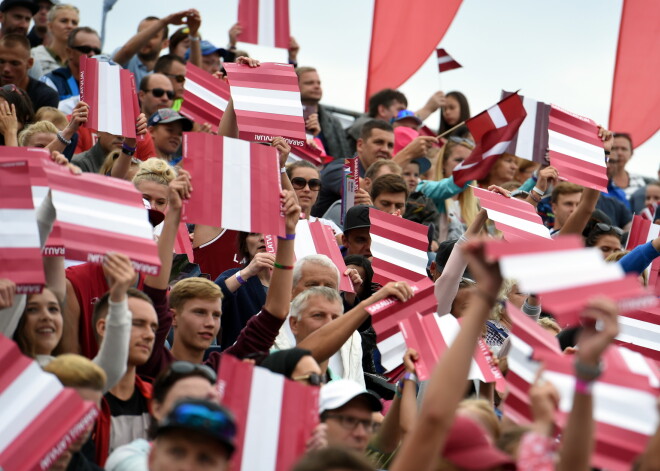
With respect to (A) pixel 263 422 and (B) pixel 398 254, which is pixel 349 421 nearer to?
(A) pixel 263 422

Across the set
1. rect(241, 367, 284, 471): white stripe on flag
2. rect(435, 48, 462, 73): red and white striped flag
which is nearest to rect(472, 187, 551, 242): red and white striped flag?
rect(241, 367, 284, 471): white stripe on flag

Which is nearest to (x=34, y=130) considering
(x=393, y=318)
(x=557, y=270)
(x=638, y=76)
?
(x=393, y=318)

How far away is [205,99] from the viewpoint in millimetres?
9148

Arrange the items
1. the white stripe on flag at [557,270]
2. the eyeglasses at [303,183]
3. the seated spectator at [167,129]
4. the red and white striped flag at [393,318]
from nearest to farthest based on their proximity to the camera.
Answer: the white stripe on flag at [557,270] → the red and white striped flag at [393,318] → the eyeglasses at [303,183] → the seated spectator at [167,129]

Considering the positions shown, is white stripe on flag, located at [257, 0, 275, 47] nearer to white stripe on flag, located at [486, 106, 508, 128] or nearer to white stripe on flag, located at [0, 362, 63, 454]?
white stripe on flag, located at [486, 106, 508, 128]

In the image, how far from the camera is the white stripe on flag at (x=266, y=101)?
7.81 m

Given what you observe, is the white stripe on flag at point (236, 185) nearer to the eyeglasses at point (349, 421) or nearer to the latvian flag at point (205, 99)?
the eyeglasses at point (349, 421)

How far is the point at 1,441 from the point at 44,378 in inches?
10.9

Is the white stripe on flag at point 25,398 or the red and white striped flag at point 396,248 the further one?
the red and white striped flag at point 396,248

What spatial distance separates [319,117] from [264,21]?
1.07 metres

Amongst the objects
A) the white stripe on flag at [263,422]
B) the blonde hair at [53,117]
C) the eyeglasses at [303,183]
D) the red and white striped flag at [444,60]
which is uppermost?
the red and white striped flag at [444,60]

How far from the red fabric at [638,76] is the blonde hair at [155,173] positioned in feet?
21.6

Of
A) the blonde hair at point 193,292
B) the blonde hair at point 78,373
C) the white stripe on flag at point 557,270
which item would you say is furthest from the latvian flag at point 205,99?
the white stripe on flag at point 557,270

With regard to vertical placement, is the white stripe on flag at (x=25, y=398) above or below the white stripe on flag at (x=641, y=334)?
above
